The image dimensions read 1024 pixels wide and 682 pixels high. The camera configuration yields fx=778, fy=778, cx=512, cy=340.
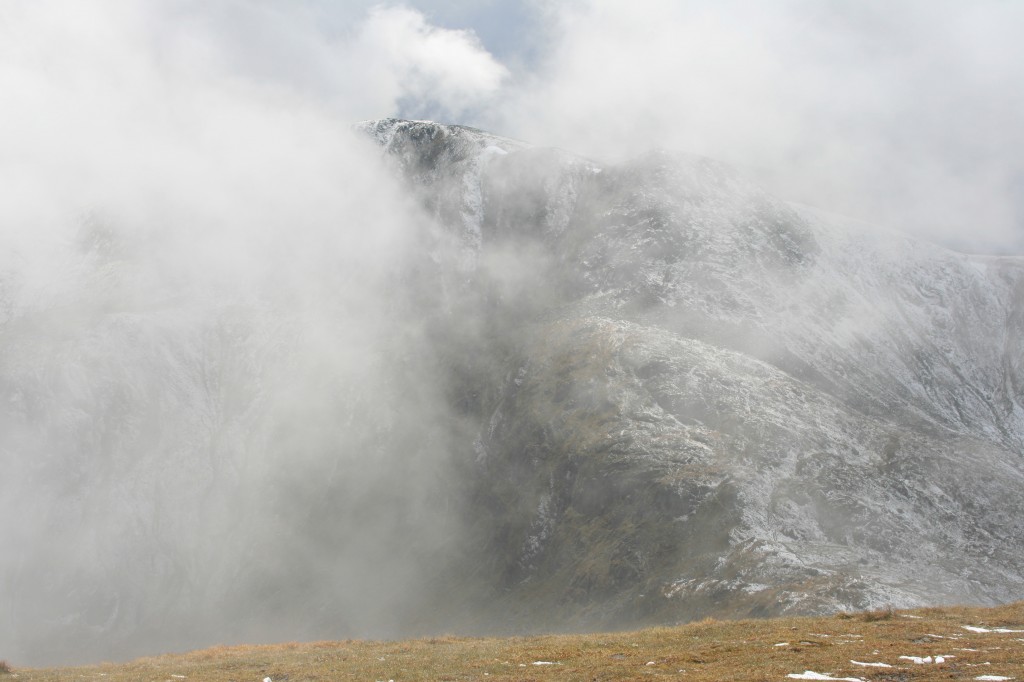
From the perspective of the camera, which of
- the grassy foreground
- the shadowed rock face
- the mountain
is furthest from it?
the mountain

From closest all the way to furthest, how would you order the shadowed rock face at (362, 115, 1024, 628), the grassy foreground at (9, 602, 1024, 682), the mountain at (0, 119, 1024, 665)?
the grassy foreground at (9, 602, 1024, 682)
the shadowed rock face at (362, 115, 1024, 628)
the mountain at (0, 119, 1024, 665)

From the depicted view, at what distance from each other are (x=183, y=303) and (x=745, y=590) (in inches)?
4385

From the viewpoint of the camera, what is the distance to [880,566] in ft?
238

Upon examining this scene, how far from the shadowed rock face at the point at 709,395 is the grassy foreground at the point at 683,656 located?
3081 cm

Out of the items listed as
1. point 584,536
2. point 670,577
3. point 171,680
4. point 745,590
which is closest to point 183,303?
point 584,536

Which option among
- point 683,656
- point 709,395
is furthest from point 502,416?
point 683,656

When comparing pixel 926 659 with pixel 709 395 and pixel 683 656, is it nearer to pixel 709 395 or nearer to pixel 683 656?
pixel 683 656

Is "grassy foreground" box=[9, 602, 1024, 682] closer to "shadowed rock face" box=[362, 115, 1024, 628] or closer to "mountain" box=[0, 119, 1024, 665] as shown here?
"shadowed rock face" box=[362, 115, 1024, 628]

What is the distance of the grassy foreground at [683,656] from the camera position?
23.5 metres

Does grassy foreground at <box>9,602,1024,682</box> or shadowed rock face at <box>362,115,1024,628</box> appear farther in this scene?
shadowed rock face at <box>362,115,1024,628</box>

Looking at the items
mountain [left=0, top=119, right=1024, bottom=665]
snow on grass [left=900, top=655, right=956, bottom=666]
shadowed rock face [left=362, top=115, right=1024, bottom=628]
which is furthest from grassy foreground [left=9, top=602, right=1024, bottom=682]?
mountain [left=0, top=119, right=1024, bottom=665]

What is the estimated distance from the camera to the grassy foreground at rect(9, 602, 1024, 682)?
77.2ft

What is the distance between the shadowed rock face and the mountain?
1.61 ft

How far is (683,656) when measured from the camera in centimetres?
2748
